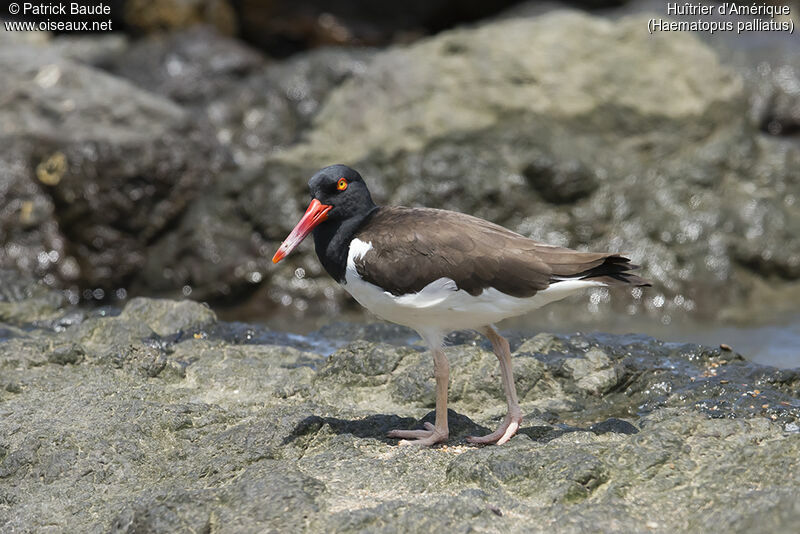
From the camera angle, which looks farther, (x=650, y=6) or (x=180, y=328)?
(x=650, y=6)

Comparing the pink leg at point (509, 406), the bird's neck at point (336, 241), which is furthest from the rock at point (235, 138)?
the pink leg at point (509, 406)

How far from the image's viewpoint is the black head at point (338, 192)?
5.33 m

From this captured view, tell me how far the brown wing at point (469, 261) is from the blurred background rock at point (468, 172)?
5.33 metres

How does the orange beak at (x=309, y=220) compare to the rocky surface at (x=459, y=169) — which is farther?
the rocky surface at (x=459, y=169)

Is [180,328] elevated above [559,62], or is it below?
below

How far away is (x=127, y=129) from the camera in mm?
12008

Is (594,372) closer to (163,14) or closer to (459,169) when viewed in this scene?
(459,169)

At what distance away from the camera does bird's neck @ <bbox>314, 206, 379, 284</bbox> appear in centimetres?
523

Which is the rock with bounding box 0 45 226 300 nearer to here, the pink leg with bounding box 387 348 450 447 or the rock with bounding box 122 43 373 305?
the rock with bounding box 122 43 373 305

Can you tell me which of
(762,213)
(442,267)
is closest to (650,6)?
(762,213)

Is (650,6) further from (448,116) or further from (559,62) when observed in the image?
(448,116)

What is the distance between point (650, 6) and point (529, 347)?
1206cm

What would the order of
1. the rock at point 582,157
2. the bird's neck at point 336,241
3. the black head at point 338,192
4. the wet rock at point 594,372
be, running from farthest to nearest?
the rock at point 582,157
the wet rock at point 594,372
the black head at point 338,192
the bird's neck at point 336,241

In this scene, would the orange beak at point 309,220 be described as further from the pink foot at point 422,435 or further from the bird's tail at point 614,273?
the bird's tail at point 614,273
